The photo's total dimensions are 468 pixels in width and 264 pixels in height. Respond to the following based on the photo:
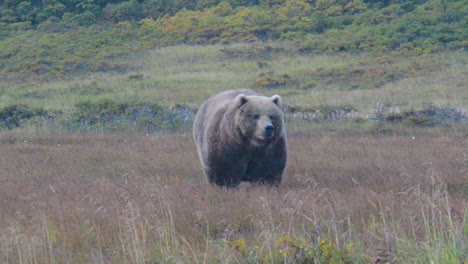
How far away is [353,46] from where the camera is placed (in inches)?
1540

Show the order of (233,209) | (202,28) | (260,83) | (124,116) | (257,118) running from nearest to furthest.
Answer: (233,209)
(257,118)
(124,116)
(260,83)
(202,28)

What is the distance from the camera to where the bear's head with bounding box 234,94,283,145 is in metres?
8.73

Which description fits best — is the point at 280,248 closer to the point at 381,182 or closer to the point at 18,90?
the point at 381,182

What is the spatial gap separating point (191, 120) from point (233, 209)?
13.8 m

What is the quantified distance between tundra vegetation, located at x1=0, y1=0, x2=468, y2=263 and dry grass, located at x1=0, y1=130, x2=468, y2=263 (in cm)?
3

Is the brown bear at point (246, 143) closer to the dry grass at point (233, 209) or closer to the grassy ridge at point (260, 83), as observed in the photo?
the dry grass at point (233, 209)

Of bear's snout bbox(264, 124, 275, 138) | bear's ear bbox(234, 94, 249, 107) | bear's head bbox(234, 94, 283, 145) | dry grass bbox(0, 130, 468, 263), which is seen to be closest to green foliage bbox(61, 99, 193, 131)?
dry grass bbox(0, 130, 468, 263)

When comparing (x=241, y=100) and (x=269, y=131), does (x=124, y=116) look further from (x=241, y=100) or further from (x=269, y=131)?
(x=269, y=131)

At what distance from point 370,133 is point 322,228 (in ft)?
38.3

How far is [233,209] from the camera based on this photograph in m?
7.47

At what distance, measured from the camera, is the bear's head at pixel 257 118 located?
8.73 meters

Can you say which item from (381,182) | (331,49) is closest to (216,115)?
(381,182)

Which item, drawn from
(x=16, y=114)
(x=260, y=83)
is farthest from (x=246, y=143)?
(x=260, y=83)

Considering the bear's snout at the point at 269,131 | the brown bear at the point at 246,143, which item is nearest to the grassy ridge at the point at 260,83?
the brown bear at the point at 246,143
